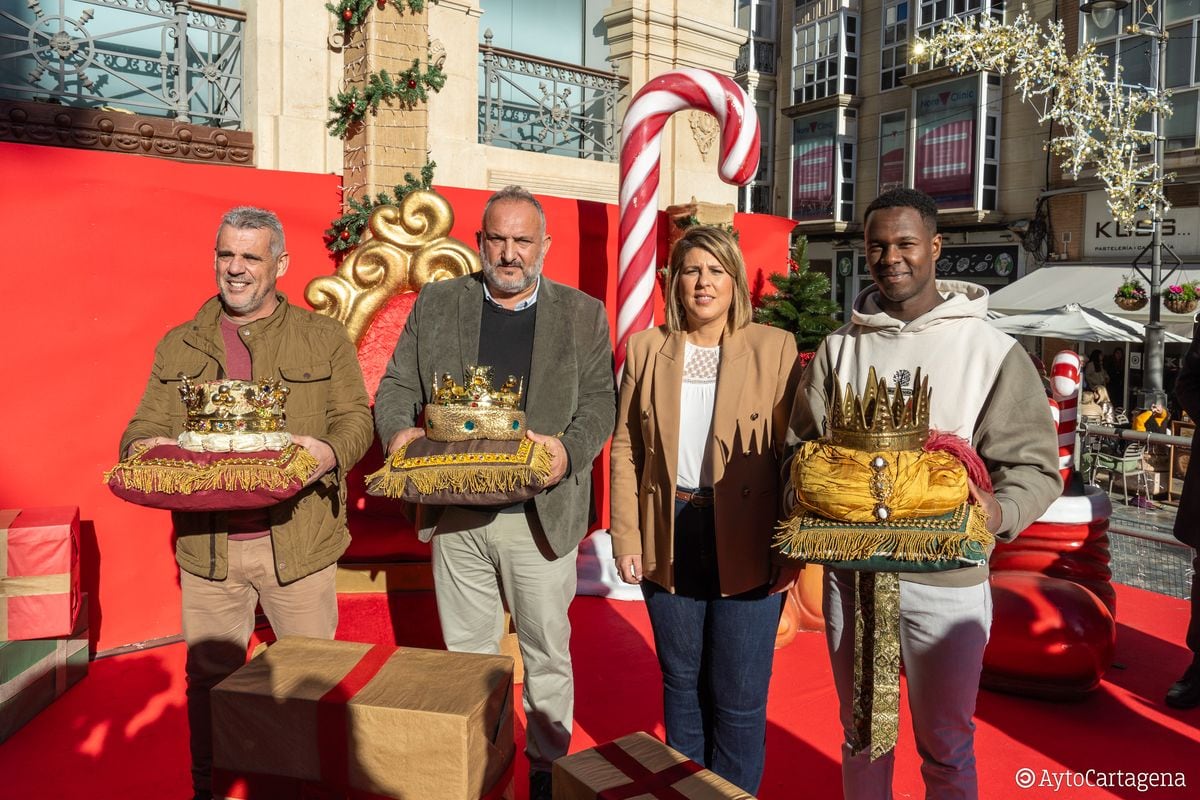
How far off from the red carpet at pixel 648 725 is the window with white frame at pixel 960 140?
56.0 ft

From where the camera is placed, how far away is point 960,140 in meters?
19.9

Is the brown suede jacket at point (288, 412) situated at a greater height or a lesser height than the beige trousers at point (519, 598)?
greater

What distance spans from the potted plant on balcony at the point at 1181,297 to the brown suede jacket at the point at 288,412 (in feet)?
45.6

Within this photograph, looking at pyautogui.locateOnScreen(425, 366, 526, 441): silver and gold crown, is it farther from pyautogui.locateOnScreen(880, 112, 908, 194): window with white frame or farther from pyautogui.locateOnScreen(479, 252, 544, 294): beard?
pyautogui.locateOnScreen(880, 112, 908, 194): window with white frame

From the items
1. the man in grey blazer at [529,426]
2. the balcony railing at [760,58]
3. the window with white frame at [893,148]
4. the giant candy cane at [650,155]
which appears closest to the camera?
the man in grey blazer at [529,426]

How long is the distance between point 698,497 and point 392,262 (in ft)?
7.17

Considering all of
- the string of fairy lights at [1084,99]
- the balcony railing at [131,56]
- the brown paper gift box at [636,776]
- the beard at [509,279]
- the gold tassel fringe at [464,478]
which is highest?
the string of fairy lights at [1084,99]

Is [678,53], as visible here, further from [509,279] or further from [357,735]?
[357,735]

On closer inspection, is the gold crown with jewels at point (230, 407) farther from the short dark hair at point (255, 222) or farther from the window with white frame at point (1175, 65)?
the window with white frame at point (1175, 65)

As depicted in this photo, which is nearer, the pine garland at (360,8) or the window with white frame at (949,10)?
the pine garland at (360,8)

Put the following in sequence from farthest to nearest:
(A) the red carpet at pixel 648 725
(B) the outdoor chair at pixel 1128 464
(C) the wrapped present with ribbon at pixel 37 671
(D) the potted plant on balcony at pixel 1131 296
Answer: (D) the potted plant on balcony at pixel 1131 296 → (B) the outdoor chair at pixel 1128 464 → (C) the wrapped present with ribbon at pixel 37 671 → (A) the red carpet at pixel 648 725

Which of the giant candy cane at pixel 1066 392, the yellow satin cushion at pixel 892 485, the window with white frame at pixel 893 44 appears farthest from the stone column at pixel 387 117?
the window with white frame at pixel 893 44

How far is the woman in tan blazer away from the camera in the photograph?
2.56m

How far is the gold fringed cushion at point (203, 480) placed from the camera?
2.45m
